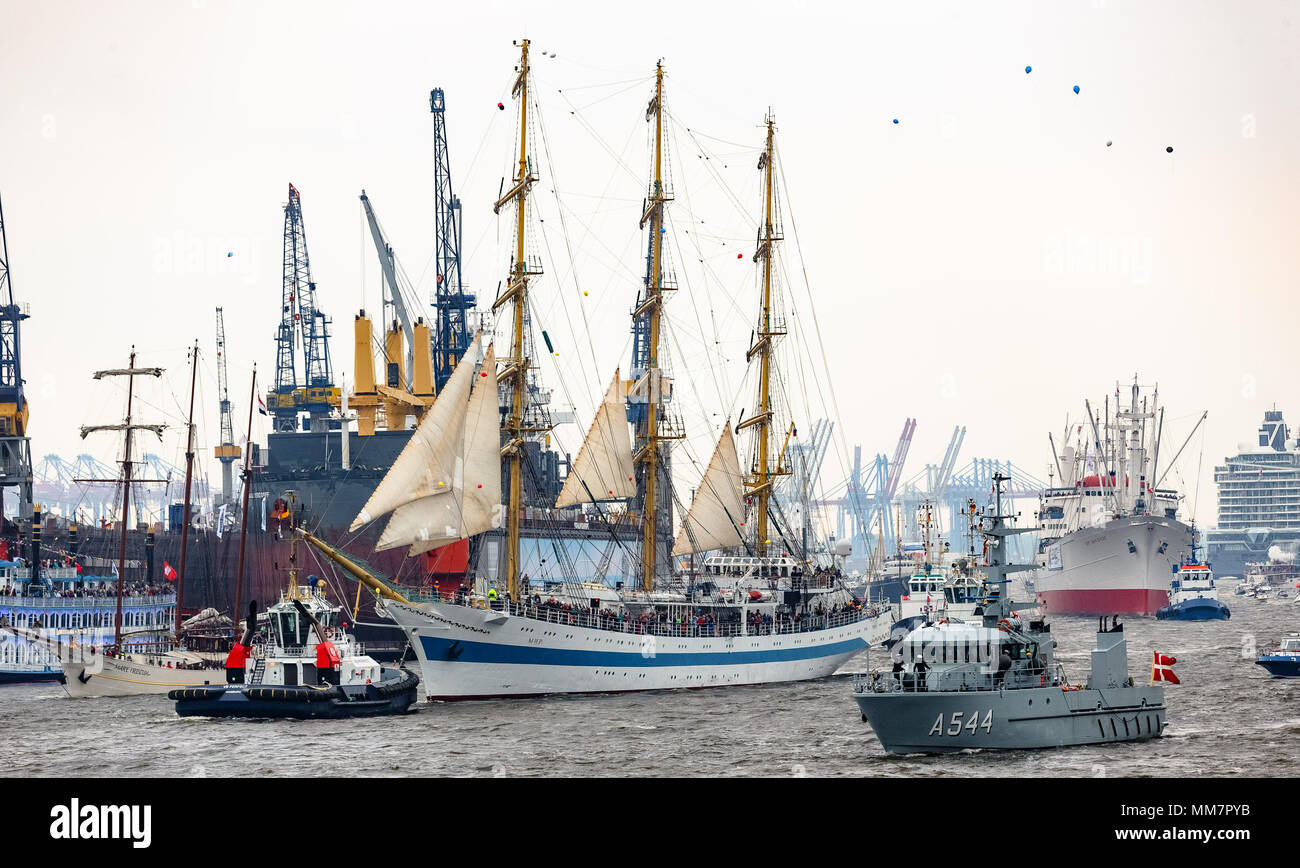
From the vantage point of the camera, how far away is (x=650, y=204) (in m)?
85.5

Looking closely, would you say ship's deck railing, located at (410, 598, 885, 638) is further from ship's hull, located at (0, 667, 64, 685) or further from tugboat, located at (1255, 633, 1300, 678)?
ship's hull, located at (0, 667, 64, 685)

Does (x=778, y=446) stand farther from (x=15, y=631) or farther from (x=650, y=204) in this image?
(x=15, y=631)

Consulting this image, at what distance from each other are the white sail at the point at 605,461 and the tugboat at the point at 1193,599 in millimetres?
87196

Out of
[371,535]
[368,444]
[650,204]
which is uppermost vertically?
[650,204]

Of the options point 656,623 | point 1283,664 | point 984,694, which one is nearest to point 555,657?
point 656,623

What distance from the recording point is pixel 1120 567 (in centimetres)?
15925

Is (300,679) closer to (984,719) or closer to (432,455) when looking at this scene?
(432,455)

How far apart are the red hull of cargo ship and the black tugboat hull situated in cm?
10779

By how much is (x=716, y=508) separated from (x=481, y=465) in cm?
1710

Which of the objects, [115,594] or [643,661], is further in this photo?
[115,594]

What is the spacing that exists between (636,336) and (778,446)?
64.5 metres

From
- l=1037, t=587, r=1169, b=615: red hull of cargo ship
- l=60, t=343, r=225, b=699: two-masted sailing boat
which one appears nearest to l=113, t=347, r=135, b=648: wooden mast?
l=60, t=343, r=225, b=699: two-masted sailing boat
